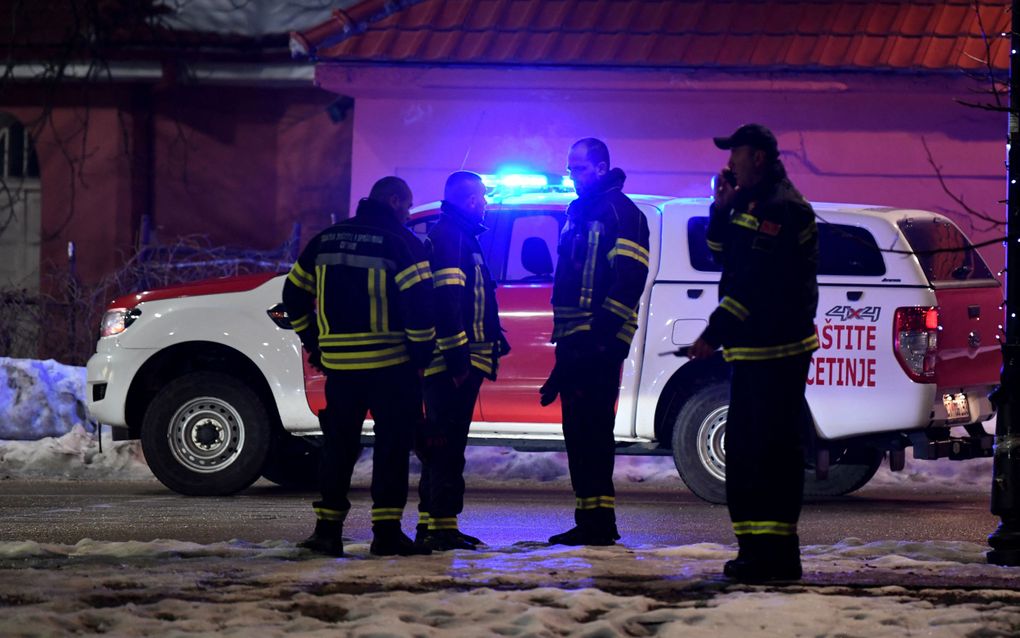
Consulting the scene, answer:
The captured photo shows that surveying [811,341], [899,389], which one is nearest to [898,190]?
[899,389]

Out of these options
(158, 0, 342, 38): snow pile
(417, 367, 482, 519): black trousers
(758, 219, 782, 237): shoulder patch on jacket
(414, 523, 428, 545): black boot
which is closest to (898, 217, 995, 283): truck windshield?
(417, 367, 482, 519): black trousers

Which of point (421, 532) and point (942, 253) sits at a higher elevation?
point (942, 253)

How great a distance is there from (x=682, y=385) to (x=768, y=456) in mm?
3960

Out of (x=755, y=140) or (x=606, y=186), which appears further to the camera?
(x=606, y=186)

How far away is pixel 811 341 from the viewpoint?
6.98 metres

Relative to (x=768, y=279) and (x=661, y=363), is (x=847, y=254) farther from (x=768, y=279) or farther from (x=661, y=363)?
(x=768, y=279)

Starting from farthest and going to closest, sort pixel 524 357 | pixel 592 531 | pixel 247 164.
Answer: pixel 247 164
pixel 524 357
pixel 592 531

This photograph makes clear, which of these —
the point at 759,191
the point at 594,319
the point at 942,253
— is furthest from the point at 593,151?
the point at 942,253

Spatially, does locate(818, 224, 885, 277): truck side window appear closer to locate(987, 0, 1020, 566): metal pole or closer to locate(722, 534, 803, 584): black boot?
locate(987, 0, 1020, 566): metal pole

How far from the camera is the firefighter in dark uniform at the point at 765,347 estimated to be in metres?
6.86

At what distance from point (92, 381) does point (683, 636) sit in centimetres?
679

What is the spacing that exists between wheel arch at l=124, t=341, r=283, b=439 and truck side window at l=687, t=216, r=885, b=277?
10.2 feet

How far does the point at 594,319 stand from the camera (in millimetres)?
8094

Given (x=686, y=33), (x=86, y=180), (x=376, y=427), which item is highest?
(x=686, y=33)
